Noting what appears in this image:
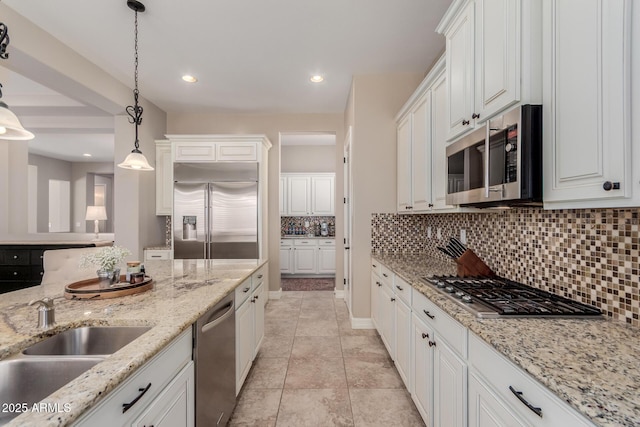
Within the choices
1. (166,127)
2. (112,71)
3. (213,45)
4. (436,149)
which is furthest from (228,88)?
(436,149)

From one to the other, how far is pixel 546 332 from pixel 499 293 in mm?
501

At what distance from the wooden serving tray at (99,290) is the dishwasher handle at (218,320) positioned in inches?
18.1

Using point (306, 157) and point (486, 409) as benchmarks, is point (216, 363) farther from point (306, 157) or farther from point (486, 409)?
point (306, 157)

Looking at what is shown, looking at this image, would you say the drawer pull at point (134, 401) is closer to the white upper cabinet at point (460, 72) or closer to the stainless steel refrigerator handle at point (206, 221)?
the white upper cabinet at point (460, 72)

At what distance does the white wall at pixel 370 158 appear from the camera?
3.43 metres

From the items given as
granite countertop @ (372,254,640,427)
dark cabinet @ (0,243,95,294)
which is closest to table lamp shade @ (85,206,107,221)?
dark cabinet @ (0,243,95,294)

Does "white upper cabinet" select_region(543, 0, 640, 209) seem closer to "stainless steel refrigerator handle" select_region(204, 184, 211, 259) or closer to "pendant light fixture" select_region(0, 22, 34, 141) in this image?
"pendant light fixture" select_region(0, 22, 34, 141)

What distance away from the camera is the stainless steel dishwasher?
1.41 metres

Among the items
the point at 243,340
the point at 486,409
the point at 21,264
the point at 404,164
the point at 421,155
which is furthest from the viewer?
the point at 21,264

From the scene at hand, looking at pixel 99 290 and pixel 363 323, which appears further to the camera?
pixel 363 323

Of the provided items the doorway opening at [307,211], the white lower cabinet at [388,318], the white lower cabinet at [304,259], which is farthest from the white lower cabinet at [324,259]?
the white lower cabinet at [388,318]

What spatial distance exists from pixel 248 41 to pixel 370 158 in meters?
1.71

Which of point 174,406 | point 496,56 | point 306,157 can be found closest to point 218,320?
point 174,406

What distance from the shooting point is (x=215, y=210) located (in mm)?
4152
